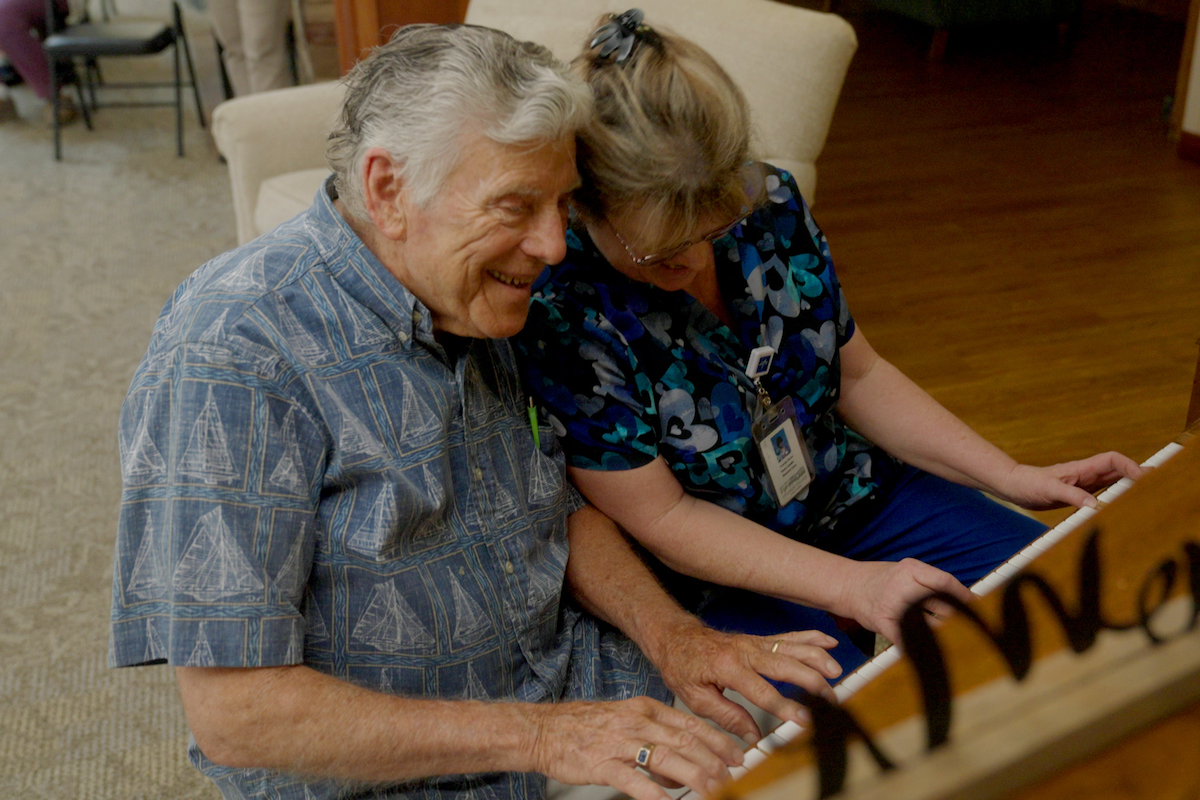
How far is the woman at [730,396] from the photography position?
1248 millimetres

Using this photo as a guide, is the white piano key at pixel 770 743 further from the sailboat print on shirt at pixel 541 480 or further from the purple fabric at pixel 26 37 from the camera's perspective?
the purple fabric at pixel 26 37

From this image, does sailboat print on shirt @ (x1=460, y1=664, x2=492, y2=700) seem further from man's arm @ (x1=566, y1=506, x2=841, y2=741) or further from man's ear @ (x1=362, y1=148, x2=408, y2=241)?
man's ear @ (x1=362, y1=148, x2=408, y2=241)

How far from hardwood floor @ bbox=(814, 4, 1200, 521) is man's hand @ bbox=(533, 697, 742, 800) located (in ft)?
6.32

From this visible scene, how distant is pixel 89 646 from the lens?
2.28 m

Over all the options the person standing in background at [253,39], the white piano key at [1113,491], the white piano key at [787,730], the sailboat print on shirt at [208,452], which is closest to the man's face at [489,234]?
the sailboat print on shirt at [208,452]

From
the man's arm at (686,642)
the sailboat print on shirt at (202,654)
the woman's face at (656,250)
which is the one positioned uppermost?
the woman's face at (656,250)

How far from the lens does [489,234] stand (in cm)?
112

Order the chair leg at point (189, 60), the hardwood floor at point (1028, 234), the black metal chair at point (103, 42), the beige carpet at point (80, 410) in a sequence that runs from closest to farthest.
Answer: the beige carpet at point (80, 410) → the hardwood floor at point (1028, 234) → the black metal chair at point (103, 42) → the chair leg at point (189, 60)

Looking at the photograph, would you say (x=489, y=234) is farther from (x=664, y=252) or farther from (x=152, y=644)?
(x=152, y=644)

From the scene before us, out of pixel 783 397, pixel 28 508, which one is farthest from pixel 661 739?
pixel 28 508

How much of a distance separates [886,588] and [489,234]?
2.06 feet

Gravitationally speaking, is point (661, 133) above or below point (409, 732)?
above

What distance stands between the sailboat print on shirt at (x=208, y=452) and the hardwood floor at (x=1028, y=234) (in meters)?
2.19

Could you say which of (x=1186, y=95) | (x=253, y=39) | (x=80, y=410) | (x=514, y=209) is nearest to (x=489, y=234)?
(x=514, y=209)
